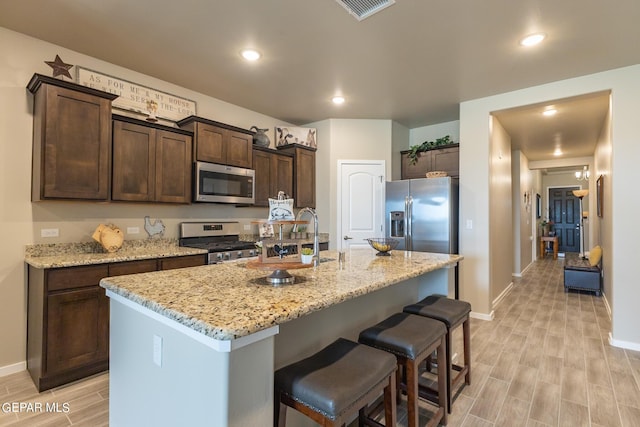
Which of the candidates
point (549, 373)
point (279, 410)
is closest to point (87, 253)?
point (279, 410)

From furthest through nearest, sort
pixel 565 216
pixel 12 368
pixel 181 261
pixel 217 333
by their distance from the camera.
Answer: pixel 565 216 → pixel 181 261 → pixel 12 368 → pixel 217 333

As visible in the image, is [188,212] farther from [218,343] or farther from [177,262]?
[218,343]

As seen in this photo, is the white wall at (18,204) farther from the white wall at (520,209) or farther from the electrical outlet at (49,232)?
the white wall at (520,209)

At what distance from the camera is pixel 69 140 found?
8.48ft

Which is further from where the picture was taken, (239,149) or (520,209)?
(520,209)

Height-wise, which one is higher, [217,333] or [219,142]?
[219,142]

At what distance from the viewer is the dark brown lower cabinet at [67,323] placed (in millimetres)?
2303

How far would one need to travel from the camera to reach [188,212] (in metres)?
3.73

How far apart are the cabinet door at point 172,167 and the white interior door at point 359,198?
2.22m

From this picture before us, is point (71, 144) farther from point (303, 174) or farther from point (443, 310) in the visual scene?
point (443, 310)

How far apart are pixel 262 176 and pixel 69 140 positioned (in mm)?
2101

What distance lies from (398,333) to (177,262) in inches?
85.0
